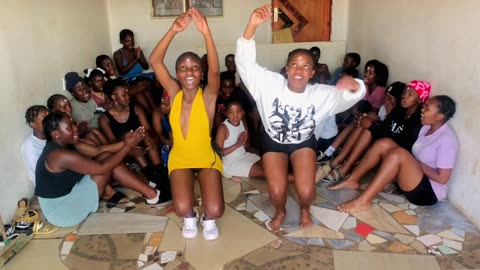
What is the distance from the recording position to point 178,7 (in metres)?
5.20

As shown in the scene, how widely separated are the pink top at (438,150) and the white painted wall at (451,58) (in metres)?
0.09

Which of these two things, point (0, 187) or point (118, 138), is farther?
point (118, 138)

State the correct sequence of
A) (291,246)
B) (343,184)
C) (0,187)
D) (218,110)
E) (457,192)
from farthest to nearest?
(218,110)
(343,184)
(457,192)
(0,187)
(291,246)

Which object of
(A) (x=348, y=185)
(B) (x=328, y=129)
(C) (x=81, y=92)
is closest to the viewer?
(A) (x=348, y=185)

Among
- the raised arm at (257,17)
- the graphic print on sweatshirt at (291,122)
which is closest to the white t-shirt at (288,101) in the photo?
the graphic print on sweatshirt at (291,122)

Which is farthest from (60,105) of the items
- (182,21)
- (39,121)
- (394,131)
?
(394,131)

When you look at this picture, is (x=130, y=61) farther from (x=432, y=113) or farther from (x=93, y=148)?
(x=432, y=113)

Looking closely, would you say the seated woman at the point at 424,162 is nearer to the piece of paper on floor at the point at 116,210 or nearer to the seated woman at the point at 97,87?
the piece of paper on floor at the point at 116,210

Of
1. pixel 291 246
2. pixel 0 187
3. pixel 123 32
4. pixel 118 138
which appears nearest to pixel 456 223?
pixel 291 246

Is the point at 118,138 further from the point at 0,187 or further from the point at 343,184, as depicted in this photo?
the point at 343,184

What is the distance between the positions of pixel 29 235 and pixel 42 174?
398mm

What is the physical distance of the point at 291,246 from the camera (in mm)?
2326

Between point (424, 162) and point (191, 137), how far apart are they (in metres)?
1.57

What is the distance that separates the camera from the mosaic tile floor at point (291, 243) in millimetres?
2191
